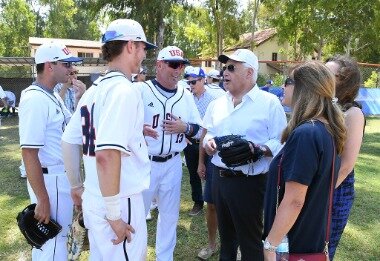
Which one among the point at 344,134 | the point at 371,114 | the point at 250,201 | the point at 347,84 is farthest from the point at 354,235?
the point at 371,114

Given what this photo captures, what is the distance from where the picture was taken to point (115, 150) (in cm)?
205

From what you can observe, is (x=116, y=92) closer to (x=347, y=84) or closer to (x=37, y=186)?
(x=37, y=186)

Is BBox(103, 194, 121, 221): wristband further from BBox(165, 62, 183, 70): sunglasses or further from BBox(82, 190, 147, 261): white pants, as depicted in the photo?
BBox(165, 62, 183, 70): sunglasses

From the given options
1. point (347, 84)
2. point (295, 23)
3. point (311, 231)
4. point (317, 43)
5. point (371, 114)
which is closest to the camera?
point (311, 231)

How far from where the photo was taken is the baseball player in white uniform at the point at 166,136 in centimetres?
380

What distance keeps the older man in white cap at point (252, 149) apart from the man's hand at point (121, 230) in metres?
1.32

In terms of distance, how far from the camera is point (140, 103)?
7.11 ft

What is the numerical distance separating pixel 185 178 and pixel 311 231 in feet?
17.7

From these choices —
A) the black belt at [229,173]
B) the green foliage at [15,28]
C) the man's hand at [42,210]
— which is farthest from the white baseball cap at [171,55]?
the green foliage at [15,28]

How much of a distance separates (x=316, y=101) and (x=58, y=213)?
214 centimetres

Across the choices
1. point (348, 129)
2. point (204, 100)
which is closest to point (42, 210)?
point (348, 129)

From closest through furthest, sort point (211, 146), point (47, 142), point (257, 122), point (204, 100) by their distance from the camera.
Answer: point (47, 142), point (257, 122), point (211, 146), point (204, 100)

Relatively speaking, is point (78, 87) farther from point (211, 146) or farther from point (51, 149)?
point (211, 146)

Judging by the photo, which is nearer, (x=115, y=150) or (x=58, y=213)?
(x=115, y=150)
